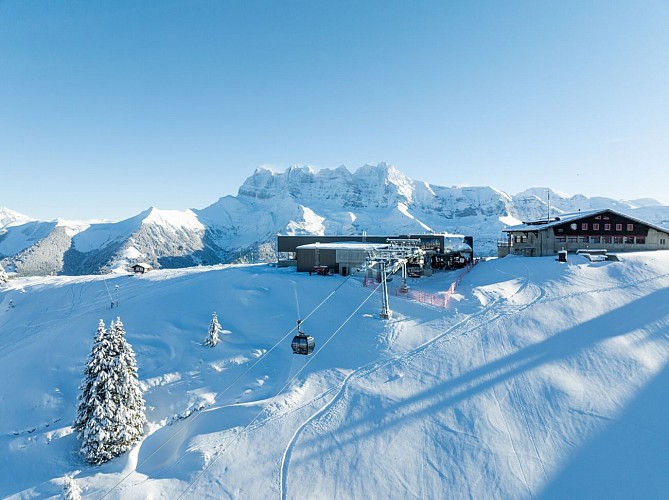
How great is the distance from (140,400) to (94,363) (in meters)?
2.72

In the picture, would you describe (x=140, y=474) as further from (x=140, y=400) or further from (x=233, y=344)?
(x=233, y=344)

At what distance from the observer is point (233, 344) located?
23.5m

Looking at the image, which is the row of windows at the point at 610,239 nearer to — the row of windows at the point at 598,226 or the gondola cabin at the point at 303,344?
the row of windows at the point at 598,226

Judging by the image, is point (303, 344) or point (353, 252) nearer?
point (303, 344)

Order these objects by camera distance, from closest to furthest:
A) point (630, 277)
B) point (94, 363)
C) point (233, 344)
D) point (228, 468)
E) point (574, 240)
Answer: point (228, 468), point (94, 363), point (233, 344), point (630, 277), point (574, 240)

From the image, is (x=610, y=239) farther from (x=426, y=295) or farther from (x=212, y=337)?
(x=212, y=337)

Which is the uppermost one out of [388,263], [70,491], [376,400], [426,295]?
[388,263]

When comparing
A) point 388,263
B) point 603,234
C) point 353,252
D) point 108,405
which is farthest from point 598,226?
point 108,405

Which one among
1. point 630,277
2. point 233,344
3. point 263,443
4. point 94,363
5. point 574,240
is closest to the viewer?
point 263,443

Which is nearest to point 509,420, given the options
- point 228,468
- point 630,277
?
point 228,468

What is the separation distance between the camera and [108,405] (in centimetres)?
1554

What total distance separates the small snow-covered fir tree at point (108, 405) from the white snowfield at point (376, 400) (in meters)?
0.68

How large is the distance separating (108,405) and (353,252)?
95.2ft

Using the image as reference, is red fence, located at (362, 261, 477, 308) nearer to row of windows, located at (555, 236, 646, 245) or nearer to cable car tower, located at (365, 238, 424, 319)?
cable car tower, located at (365, 238, 424, 319)
